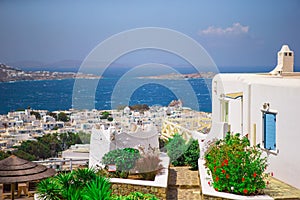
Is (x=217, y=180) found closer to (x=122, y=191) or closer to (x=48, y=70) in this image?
(x=122, y=191)

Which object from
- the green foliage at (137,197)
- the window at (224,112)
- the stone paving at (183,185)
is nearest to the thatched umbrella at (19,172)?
the green foliage at (137,197)

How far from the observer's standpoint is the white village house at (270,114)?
8141 millimetres

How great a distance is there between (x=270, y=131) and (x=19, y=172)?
15.8 ft

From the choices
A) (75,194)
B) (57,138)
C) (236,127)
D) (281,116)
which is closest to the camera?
(75,194)

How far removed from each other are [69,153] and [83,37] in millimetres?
36253

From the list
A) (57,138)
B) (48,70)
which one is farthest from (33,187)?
(48,70)

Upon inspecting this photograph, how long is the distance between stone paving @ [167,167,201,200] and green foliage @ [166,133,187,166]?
23.5 inches

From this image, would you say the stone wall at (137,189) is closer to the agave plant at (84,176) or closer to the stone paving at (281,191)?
the agave plant at (84,176)

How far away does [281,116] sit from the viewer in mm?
8547

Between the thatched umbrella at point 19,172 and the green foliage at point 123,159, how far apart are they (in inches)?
50.9

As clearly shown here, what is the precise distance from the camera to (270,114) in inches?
353

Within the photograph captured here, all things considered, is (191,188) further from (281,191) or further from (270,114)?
(270,114)

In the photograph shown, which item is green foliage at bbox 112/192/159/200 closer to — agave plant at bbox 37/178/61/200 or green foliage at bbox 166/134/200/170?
agave plant at bbox 37/178/61/200

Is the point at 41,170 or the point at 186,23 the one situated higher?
the point at 186,23
